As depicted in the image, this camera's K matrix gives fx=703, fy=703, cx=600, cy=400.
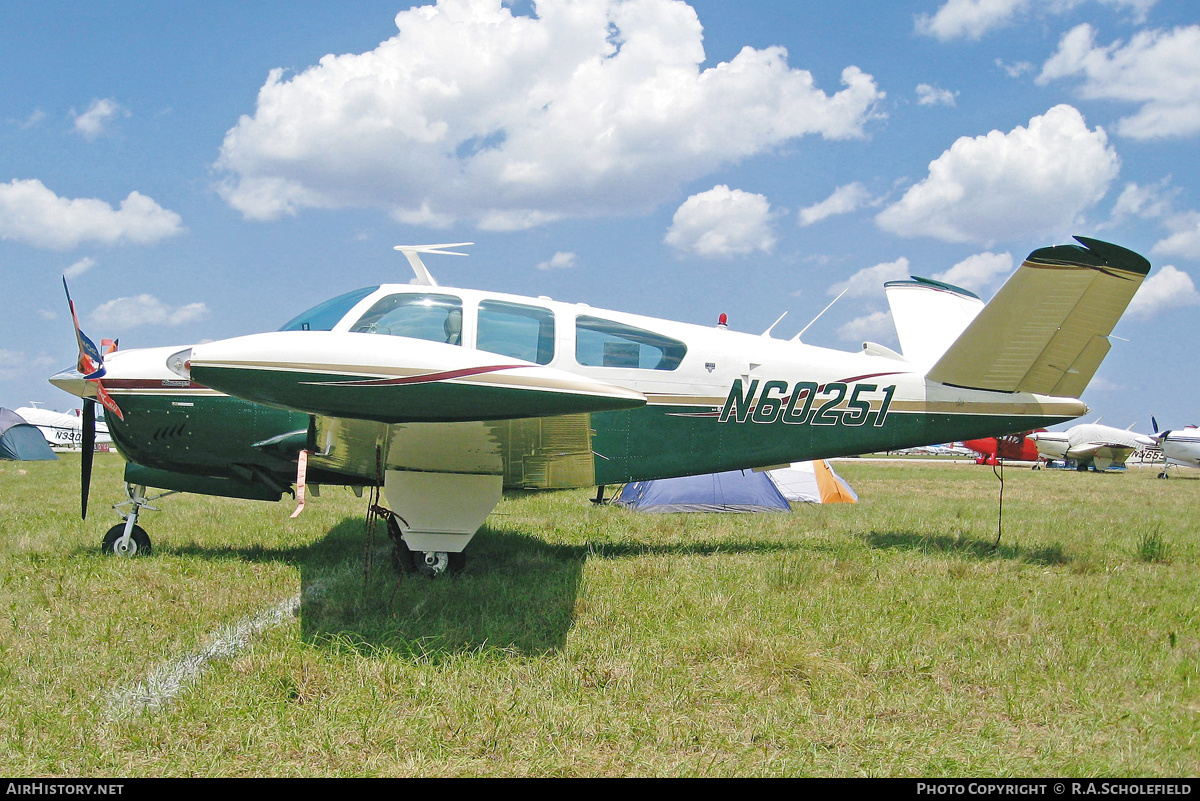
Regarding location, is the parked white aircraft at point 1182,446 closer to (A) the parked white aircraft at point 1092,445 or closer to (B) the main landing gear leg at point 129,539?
(A) the parked white aircraft at point 1092,445

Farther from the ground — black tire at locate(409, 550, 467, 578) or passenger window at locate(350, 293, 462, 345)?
passenger window at locate(350, 293, 462, 345)

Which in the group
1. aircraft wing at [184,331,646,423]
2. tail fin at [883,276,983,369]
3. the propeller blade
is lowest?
the propeller blade

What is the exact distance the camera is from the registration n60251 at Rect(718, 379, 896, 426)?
6.33 meters

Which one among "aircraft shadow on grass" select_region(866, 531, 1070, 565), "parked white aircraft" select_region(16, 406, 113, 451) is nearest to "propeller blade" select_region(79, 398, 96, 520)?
"aircraft shadow on grass" select_region(866, 531, 1070, 565)

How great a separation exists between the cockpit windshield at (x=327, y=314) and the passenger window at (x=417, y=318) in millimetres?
194

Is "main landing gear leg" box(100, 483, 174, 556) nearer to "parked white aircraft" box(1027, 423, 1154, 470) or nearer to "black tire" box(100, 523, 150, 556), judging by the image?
"black tire" box(100, 523, 150, 556)

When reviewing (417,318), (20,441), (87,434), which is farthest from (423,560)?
(20,441)

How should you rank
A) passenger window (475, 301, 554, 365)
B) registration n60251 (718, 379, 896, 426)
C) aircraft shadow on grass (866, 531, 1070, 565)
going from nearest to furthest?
1. passenger window (475, 301, 554, 365)
2. registration n60251 (718, 379, 896, 426)
3. aircraft shadow on grass (866, 531, 1070, 565)

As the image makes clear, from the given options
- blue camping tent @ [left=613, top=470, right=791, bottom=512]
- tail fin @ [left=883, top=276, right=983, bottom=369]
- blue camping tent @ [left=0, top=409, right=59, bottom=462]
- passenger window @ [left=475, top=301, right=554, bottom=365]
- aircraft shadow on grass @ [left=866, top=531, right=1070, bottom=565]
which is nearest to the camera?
passenger window @ [left=475, top=301, right=554, bottom=365]

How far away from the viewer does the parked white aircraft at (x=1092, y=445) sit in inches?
1433

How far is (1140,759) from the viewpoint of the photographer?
2730 millimetres

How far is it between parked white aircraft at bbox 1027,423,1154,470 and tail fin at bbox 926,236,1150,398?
3338cm

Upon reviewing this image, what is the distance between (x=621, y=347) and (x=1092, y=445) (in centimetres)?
4020

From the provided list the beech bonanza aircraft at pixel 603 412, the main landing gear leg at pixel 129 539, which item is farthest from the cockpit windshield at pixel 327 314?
the main landing gear leg at pixel 129 539
